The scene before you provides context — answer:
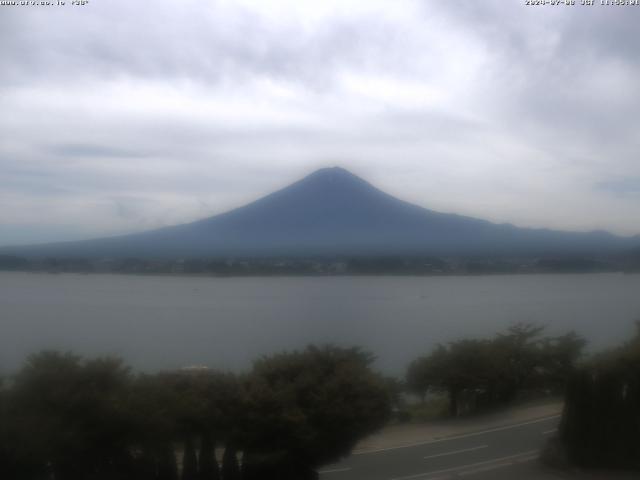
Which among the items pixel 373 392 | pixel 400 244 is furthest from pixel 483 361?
pixel 400 244

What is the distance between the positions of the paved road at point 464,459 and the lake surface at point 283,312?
2577 mm

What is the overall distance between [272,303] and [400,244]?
5.65 m

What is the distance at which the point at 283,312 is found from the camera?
1048 inches

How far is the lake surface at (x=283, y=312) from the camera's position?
679 inches

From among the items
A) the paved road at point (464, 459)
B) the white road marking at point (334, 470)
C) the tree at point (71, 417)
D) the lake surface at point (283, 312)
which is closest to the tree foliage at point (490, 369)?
the lake surface at point (283, 312)

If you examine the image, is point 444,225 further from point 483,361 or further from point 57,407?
point 57,407

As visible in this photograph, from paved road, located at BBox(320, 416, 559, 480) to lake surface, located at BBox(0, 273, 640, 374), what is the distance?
258cm

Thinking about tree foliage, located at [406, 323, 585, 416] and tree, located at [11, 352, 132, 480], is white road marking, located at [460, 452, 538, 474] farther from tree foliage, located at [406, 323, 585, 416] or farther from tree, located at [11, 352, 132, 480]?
tree, located at [11, 352, 132, 480]

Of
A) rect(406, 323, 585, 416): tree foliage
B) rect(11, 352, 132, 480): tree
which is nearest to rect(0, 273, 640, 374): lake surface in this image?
rect(406, 323, 585, 416): tree foliage

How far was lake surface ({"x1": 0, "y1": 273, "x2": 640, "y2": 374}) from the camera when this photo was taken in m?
17.2

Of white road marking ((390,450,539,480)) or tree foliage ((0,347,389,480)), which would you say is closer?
tree foliage ((0,347,389,480))

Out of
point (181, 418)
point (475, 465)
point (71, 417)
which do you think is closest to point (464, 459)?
point (475, 465)

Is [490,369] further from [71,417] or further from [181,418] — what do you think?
[71,417]

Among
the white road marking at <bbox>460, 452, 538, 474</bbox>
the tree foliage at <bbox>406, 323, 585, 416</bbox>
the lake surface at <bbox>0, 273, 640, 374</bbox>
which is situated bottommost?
the white road marking at <bbox>460, 452, 538, 474</bbox>
